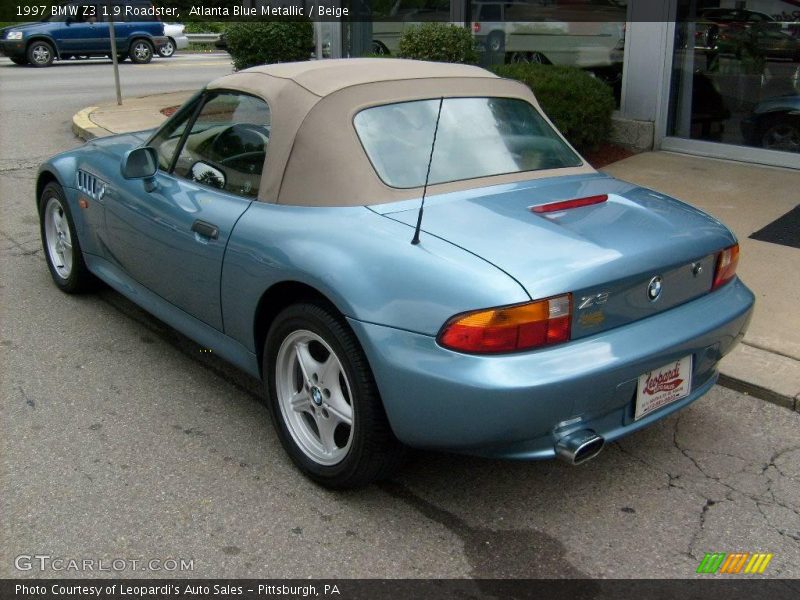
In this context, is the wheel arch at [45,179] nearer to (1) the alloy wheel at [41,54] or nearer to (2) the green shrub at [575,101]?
(2) the green shrub at [575,101]

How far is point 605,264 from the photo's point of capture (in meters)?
2.88

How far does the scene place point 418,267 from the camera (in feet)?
9.36

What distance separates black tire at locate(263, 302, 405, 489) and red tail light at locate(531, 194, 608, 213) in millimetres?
881

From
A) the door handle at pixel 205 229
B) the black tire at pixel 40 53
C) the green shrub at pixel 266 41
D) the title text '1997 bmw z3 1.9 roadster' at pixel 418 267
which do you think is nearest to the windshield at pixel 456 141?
the title text '1997 bmw z3 1.9 roadster' at pixel 418 267

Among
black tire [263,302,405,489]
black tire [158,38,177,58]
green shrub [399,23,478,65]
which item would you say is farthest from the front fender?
black tire [158,38,177,58]

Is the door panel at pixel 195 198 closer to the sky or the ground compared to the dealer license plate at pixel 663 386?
closer to the sky

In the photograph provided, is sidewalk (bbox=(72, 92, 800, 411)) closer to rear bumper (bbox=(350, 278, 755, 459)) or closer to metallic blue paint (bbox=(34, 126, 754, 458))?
metallic blue paint (bbox=(34, 126, 754, 458))

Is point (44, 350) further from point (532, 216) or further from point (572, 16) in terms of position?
point (572, 16)

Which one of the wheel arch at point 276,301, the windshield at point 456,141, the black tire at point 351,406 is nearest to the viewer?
the black tire at point 351,406

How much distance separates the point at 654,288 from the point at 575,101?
5546 mm

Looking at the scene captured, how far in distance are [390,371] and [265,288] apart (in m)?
0.76

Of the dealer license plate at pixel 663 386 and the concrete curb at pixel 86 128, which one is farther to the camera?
the concrete curb at pixel 86 128

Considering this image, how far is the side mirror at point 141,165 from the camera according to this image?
161 inches

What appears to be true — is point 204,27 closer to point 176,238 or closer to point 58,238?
point 58,238
